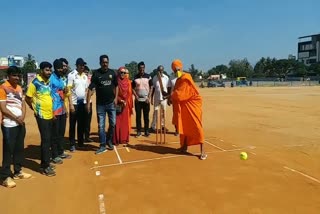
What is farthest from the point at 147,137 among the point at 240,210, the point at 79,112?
the point at 240,210

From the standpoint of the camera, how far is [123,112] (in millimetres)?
9812

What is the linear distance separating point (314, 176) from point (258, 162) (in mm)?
1161

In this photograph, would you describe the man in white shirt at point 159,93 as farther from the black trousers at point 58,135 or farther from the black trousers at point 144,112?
the black trousers at point 58,135

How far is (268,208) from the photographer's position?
5.16m

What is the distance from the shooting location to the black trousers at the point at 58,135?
7.63 metres

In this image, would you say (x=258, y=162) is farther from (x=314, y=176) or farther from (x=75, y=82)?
(x=75, y=82)

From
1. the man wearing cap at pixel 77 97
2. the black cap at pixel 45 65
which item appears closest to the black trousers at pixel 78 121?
the man wearing cap at pixel 77 97

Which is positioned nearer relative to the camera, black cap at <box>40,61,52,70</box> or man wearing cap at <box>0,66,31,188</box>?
man wearing cap at <box>0,66,31,188</box>

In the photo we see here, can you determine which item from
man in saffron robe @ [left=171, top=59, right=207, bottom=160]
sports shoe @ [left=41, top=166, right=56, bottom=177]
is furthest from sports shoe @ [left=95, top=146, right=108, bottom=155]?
man in saffron robe @ [left=171, top=59, right=207, bottom=160]

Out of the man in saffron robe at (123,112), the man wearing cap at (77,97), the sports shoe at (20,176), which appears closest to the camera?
the sports shoe at (20,176)

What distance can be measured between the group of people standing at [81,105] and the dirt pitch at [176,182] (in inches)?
15.8

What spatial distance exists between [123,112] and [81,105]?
123 cm

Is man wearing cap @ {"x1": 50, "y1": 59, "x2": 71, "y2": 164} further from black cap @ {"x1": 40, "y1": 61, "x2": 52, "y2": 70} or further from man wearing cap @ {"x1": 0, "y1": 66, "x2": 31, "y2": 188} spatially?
man wearing cap @ {"x1": 0, "y1": 66, "x2": 31, "y2": 188}

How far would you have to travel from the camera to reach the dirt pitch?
5.32m
